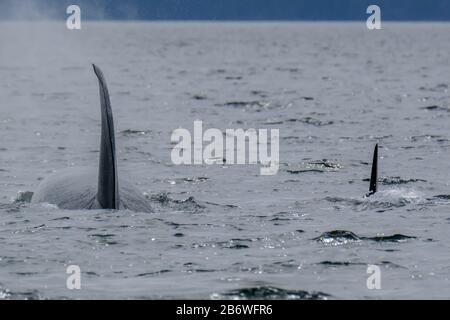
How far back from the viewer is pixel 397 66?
250ft

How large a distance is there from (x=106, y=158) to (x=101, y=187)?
47 cm

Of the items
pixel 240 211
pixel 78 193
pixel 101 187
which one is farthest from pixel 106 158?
pixel 240 211

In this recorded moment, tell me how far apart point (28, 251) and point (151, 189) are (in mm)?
5602

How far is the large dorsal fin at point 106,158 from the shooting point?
13.9m

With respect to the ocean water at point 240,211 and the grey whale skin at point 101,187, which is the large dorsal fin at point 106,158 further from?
the ocean water at point 240,211

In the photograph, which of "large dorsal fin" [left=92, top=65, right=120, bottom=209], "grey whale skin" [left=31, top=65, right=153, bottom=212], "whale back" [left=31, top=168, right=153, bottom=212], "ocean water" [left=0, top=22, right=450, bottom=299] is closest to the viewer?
"ocean water" [left=0, top=22, right=450, bottom=299]

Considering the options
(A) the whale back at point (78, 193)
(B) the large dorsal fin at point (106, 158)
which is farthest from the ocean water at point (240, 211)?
(B) the large dorsal fin at point (106, 158)

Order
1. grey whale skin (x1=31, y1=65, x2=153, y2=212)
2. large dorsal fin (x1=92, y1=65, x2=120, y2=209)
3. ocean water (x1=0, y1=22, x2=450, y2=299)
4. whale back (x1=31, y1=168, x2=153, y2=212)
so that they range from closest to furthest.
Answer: ocean water (x1=0, y1=22, x2=450, y2=299), large dorsal fin (x1=92, y1=65, x2=120, y2=209), grey whale skin (x1=31, y1=65, x2=153, y2=212), whale back (x1=31, y1=168, x2=153, y2=212)

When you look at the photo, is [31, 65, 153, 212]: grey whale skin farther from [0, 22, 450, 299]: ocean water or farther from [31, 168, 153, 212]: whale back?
[0, 22, 450, 299]: ocean water

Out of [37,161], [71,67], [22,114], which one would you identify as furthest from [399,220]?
[71,67]

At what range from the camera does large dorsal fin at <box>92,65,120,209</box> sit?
13.9 metres

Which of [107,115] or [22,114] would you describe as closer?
[107,115]

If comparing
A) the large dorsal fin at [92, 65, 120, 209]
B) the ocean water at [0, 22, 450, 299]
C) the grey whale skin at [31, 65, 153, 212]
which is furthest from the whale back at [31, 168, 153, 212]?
the large dorsal fin at [92, 65, 120, 209]
